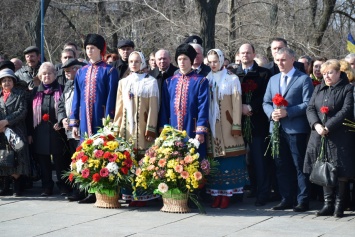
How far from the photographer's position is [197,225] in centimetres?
798

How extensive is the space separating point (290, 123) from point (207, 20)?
980 centimetres

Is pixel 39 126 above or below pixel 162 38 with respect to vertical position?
below

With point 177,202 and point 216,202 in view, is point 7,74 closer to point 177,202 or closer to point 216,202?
point 177,202

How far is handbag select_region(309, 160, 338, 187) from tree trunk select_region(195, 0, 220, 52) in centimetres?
1031

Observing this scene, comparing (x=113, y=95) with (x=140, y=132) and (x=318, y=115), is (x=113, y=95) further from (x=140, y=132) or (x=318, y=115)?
(x=318, y=115)

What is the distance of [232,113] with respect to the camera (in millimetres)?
9125

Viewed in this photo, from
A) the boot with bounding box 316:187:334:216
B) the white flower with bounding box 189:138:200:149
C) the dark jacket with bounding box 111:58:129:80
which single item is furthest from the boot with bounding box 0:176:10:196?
the boot with bounding box 316:187:334:216

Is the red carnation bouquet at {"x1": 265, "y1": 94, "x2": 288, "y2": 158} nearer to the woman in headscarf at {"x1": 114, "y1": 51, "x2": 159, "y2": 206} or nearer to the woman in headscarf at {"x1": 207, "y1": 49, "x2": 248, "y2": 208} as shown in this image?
the woman in headscarf at {"x1": 207, "y1": 49, "x2": 248, "y2": 208}

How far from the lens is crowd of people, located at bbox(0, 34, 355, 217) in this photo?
8477 millimetres

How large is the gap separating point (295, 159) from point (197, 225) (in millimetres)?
1681

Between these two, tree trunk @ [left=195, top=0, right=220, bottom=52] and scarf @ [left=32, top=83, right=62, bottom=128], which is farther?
tree trunk @ [left=195, top=0, right=220, bottom=52]

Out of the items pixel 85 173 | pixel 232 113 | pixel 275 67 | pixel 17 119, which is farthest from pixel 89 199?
pixel 275 67

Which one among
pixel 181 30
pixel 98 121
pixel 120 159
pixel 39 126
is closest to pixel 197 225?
pixel 120 159

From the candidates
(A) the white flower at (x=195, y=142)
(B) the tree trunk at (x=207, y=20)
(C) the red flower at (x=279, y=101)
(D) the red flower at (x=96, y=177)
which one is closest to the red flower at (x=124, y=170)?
(D) the red flower at (x=96, y=177)
